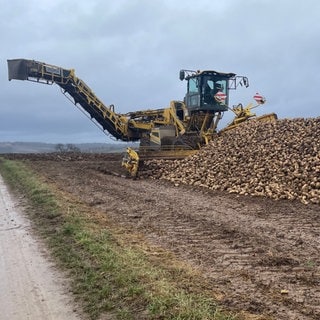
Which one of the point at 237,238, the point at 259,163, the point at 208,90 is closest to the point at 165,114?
the point at 208,90

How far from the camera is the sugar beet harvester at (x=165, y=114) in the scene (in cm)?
1864

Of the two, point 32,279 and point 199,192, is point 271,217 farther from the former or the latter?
point 32,279

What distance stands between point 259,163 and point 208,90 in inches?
306

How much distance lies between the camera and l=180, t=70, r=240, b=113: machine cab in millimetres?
20156

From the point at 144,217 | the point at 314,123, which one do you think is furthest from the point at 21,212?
the point at 314,123

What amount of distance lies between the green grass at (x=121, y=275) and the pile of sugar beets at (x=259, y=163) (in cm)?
476

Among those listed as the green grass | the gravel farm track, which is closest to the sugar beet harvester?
the gravel farm track

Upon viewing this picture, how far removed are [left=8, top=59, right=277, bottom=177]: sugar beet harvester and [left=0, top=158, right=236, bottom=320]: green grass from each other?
9477 mm

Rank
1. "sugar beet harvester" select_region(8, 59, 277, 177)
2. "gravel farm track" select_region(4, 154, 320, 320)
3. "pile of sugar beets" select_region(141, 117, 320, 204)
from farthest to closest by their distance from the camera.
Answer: "sugar beet harvester" select_region(8, 59, 277, 177) → "pile of sugar beets" select_region(141, 117, 320, 204) → "gravel farm track" select_region(4, 154, 320, 320)

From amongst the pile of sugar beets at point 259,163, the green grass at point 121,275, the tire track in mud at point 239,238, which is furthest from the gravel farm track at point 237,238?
the pile of sugar beets at point 259,163

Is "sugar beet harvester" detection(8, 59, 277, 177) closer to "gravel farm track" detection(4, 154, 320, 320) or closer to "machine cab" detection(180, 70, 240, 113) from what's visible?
"machine cab" detection(180, 70, 240, 113)

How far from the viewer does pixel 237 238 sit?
23.6 feet

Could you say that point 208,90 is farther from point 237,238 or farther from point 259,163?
point 237,238

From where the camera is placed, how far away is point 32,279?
5.54m
